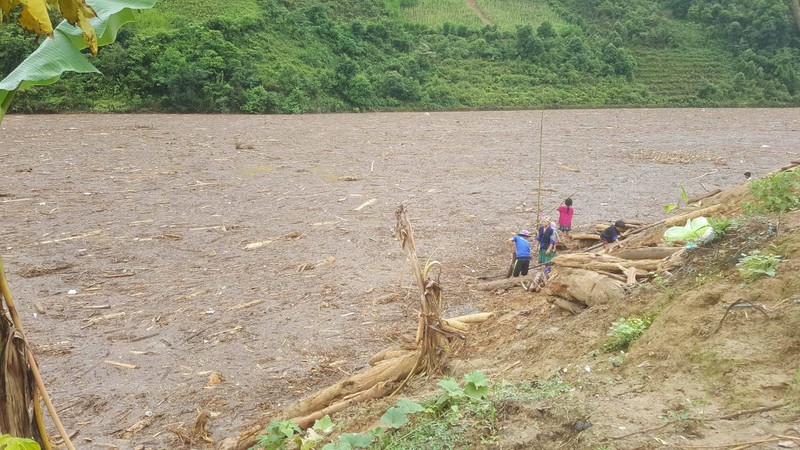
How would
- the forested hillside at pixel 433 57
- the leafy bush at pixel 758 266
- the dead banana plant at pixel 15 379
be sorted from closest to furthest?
the dead banana plant at pixel 15 379
the leafy bush at pixel 758 266
the forested hillside at pixel 433 57

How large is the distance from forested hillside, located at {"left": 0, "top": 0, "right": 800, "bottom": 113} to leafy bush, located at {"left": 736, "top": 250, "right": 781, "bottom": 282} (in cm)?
2123

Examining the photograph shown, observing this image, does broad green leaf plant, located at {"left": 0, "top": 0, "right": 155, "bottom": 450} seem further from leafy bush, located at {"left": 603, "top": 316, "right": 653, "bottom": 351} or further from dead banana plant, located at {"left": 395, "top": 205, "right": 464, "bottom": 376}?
leafy bush, located at {"left": 603, "top": 316, "right": 653, "bottom": 351}

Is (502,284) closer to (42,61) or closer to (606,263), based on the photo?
(606,263)

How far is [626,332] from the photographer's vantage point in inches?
126

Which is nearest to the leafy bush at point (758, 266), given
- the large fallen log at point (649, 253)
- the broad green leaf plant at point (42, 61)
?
the large fallen log at point (649, 253)

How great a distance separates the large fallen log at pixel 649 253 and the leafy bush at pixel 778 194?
683mm

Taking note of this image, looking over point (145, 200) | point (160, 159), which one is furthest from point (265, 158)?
point (145, 200)

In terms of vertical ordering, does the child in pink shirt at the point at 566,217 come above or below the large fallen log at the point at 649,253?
below

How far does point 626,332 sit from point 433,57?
28959mm

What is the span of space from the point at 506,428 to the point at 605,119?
2306cm

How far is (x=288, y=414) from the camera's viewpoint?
4.16 m

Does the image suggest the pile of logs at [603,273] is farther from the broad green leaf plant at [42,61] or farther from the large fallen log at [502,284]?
the broad green leaf plant at [42,61]

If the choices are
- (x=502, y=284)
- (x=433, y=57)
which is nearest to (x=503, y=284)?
(x=502, y=284)

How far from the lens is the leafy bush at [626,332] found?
3.21m
